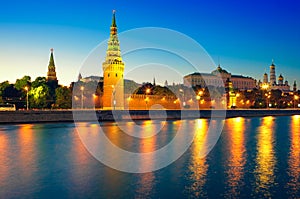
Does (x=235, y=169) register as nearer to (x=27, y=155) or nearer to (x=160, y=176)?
(x=160, y=176)

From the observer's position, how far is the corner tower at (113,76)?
308 ft

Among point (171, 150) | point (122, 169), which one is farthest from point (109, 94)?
point (122, 169)

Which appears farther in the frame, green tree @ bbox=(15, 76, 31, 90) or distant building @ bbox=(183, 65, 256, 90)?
distant building @ bbox=(183, 65, 256, 90)

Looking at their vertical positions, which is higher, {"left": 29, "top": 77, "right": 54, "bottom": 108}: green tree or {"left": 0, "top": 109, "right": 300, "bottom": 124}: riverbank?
{"left": 29, "top": 77, "right": 54, "bottom": 108}: green tree

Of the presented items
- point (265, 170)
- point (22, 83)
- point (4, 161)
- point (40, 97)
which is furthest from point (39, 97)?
point (265, 170)

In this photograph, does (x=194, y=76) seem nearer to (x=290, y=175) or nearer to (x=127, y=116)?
(x=127, y=116)

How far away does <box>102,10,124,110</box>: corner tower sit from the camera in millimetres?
93812

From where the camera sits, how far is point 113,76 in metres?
99.1

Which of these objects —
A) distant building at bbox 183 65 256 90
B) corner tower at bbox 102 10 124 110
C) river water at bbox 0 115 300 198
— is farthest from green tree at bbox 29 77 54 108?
distant building at bbox 183 65 256 90

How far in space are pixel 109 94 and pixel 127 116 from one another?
3423cm

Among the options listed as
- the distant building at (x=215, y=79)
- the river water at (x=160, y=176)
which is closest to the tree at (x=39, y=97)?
the river water at (x=160, y=176)

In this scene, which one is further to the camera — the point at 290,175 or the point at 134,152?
the point at 134,152

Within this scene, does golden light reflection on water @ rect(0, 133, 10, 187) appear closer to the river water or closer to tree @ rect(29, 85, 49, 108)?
the river water

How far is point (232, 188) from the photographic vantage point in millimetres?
14047
